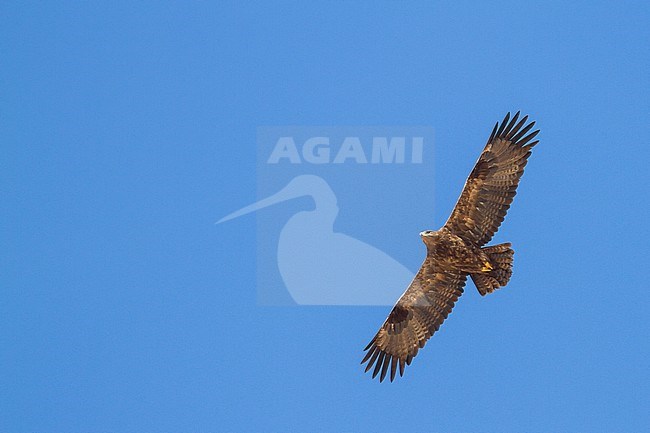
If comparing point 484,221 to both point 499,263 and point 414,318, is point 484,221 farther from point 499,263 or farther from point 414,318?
point 414,318

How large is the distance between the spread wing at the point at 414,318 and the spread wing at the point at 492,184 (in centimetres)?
84

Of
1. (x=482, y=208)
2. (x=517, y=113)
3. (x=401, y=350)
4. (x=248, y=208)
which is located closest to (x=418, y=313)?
(x=401, y=350)

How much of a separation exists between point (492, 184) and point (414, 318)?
2.46 m

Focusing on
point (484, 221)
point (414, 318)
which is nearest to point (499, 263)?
point (484, 221)

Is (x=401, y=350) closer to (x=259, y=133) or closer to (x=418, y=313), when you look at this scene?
(x=418, y=313)

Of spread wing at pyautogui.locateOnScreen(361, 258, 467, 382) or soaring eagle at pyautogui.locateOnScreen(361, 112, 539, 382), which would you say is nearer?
soaring eagle at pyautogui.locateOnScreen(361, 112, 539, 382)

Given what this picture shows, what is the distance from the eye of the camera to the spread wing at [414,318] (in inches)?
754

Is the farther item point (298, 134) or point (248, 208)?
point (248, 208)

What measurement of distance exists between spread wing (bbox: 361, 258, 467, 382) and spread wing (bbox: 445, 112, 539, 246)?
32.9 inches

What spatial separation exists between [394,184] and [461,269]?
1.96 meters

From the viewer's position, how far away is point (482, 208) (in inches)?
729

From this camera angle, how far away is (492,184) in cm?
1845

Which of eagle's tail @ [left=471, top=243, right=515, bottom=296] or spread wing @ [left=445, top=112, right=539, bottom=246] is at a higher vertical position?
spread wing @ [left=445, top=112, right=539, bottom=246]

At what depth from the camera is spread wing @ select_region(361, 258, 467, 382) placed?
62.8ft
